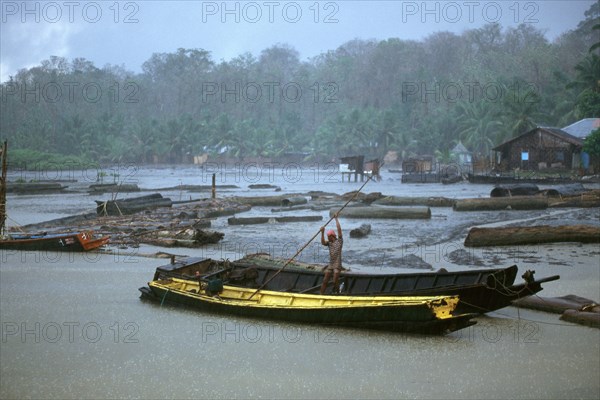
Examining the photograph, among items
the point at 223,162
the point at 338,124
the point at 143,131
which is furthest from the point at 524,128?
the point at 143,131

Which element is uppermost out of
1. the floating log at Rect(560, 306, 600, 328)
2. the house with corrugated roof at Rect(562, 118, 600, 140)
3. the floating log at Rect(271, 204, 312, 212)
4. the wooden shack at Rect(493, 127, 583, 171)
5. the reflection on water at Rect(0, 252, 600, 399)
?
the house with corrugated roof at Rect(562, 118, 600, 140)

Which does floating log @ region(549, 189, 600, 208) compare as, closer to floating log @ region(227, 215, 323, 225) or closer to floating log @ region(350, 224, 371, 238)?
floating log @ region(227, 215, 323, 225)

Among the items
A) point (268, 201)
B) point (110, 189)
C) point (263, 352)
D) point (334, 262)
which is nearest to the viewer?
point (263, 352)

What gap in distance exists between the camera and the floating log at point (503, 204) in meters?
32.6

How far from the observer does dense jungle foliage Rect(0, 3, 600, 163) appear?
7912 centimetres

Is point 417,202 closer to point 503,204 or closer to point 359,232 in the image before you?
point 503,204

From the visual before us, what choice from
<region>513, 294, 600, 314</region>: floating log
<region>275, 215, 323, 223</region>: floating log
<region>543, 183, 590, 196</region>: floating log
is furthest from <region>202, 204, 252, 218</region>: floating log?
<region>513, 294, 600, 314</region>: floating log

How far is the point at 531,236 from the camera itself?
70.6 feet

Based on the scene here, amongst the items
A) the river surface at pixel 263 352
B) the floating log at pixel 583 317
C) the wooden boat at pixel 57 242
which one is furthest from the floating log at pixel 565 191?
the floating log at pixel 583 317

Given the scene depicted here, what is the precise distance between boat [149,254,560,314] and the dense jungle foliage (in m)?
48.8

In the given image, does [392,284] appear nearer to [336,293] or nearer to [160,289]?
[336,293]

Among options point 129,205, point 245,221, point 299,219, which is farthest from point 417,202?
point 129,205

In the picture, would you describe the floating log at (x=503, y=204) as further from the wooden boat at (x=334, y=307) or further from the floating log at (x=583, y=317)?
the wooden boat at (x=334, y=307)

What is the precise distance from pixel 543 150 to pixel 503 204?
76.9 ft
